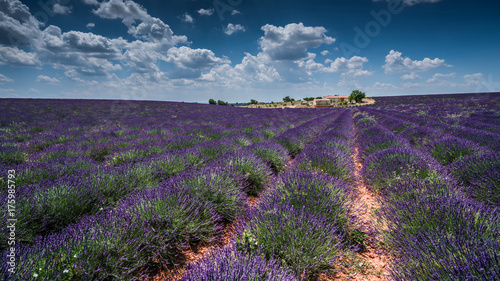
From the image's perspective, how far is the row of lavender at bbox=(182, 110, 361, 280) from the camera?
140 centimetres

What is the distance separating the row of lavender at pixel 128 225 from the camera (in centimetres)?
144

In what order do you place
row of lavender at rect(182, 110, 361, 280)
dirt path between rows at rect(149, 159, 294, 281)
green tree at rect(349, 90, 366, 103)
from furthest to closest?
green tree at rect(349, 90, 366, 103), dirt path between rows at rect(149, 159, 294, 281), row of lavender at rect(182, 110, 361, 280)

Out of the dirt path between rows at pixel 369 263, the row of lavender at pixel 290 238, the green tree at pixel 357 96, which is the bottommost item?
the dirt path between rows at pixel 369 263

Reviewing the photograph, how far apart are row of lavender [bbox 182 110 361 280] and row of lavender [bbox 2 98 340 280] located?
56 cm

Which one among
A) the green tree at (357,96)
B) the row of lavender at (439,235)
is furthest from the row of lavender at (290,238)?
the green tree at (357,96)

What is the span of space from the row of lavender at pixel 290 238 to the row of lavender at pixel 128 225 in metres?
0.56

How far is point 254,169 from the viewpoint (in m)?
3.82

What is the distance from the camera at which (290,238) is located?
1801 mm

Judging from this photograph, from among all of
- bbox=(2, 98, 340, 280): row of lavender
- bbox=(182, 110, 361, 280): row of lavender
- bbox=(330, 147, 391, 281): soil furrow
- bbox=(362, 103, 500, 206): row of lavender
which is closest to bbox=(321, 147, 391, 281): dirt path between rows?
bbox=(330, 147, 391, 281): soil furrow

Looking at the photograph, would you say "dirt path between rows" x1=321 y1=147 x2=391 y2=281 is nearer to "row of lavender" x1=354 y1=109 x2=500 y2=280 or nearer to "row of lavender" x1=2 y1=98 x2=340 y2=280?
"row of lavender" x1=354 y1=109 x2=500 y2=280

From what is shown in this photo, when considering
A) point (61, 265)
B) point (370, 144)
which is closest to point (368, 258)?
point (61, 265)

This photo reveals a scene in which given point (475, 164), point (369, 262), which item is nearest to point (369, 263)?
point (369, 262)

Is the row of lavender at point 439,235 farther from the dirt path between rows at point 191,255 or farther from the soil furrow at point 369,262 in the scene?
the dirt path between rows at point 191,255

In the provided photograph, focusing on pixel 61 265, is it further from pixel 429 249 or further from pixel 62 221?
pixel 429 249
